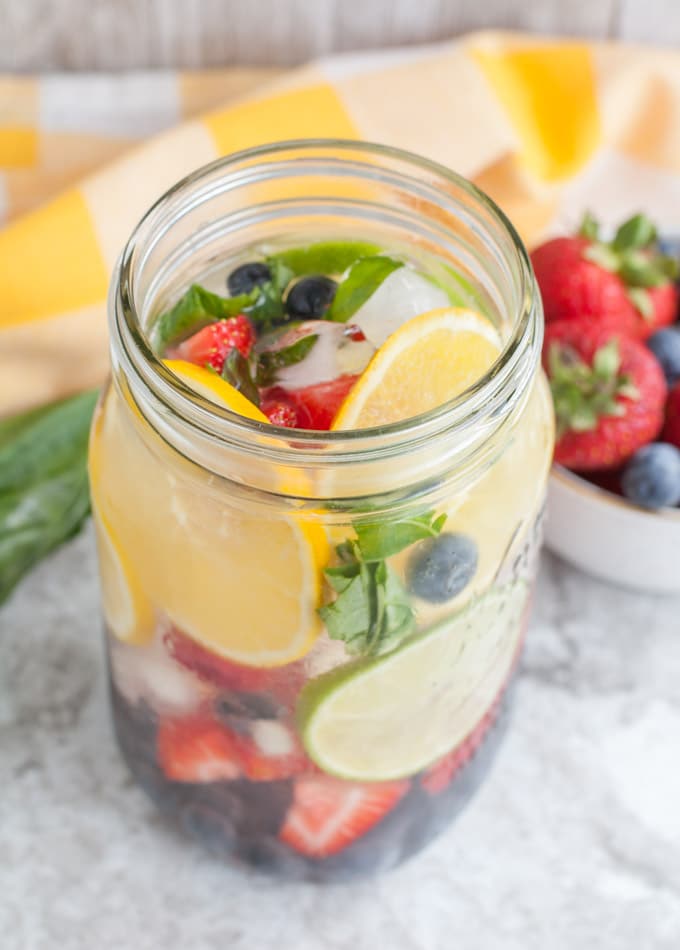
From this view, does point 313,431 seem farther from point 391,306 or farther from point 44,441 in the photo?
point 44,441

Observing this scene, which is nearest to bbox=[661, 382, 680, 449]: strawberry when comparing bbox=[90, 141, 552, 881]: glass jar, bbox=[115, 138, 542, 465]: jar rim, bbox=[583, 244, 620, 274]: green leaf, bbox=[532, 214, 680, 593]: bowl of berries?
bbox=[532, 214, 680, 593]: bowl of berries

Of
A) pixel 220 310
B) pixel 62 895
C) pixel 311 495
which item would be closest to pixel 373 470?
pixel 311 495

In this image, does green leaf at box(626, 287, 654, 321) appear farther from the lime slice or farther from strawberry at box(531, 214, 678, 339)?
the lime slice

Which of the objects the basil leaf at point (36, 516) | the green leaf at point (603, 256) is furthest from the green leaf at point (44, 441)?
the green leaf at point (603, 256)

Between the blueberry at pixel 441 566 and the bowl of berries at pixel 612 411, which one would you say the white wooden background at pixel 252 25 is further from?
the blueberry at pixel 441 566

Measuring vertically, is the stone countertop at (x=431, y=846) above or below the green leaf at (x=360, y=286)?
below

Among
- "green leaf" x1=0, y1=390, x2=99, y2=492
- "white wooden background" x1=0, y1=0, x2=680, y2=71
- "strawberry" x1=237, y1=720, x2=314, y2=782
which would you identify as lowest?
"green leaf" x1=0, y1=390, x2=99, y2=492

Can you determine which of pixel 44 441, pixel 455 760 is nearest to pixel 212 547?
pixel 455 760
